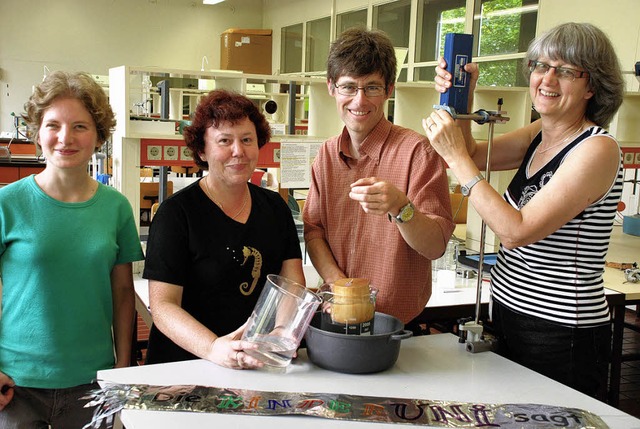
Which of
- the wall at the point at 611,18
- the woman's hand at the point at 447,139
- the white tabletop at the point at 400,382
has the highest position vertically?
the wall at the point at 611,18

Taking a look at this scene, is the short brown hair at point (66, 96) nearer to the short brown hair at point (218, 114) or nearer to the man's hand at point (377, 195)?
the short brown hair at point (218, 114)

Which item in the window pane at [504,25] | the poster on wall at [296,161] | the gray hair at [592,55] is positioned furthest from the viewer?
the window pane at [504,25]

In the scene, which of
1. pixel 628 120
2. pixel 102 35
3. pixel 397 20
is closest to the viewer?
pixel 628 120

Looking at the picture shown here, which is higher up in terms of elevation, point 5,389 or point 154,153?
point 154,153

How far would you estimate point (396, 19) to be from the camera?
31.0 ft

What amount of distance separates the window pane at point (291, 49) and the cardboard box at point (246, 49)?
4052mm

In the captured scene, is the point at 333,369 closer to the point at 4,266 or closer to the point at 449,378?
the point at 449,378

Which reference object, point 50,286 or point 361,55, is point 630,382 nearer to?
point 361,55

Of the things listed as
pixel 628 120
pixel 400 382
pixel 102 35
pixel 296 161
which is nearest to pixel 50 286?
pixel 400 382

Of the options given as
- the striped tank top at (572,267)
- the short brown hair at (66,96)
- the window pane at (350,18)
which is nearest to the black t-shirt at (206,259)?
the short brown hair at (66,96)

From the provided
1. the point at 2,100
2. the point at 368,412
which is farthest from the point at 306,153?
the point at 2,100

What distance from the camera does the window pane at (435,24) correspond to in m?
8.19

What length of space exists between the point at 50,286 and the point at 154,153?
150 centimetres

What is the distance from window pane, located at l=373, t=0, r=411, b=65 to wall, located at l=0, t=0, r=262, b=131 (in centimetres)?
388
